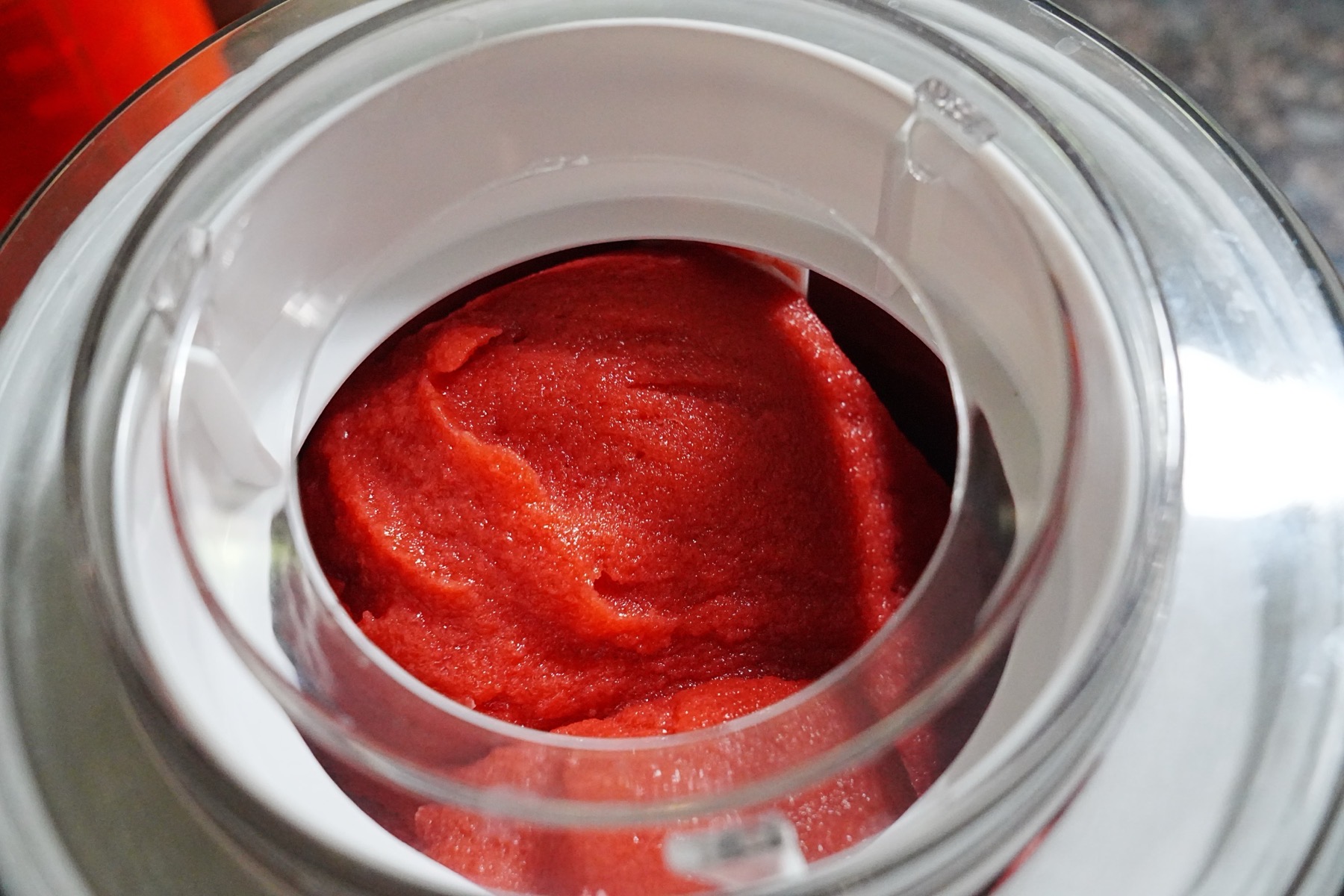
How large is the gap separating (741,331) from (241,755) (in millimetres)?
414

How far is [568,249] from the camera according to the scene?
0.79 m

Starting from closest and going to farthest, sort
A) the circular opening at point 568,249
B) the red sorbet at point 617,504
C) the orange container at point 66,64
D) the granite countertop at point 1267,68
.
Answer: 1. the circular opening at point 568,249
2. the red sorbet at point 617,504
3. the orange container at point 66,64
4. the granite countertop at point 1267,68

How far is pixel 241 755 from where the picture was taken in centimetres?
48

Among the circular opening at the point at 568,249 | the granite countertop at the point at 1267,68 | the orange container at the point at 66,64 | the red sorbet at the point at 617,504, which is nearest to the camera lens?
the circular opening at the point at 568,249

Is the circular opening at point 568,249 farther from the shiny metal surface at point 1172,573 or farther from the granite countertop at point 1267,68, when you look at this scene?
the granite countertop at point 1267,68

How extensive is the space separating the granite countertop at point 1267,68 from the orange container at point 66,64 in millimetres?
779

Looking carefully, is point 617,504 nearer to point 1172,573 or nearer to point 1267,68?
point 1172,573

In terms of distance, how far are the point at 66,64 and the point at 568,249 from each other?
0.44 meters

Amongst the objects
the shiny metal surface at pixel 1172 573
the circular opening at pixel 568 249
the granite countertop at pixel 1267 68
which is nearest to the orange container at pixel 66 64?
the shiny metal surface at pixel 1172 573

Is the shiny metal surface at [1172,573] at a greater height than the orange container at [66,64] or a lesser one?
lesser

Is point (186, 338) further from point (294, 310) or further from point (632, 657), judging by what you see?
point (632, 657)

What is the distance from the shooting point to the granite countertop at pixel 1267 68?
3.32 feet

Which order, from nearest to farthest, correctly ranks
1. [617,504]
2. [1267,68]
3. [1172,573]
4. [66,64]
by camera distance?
[1172,573] → [617,504] → [66,64] → [1267,68]

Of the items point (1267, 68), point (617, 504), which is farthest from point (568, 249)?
point (1267, 68)
